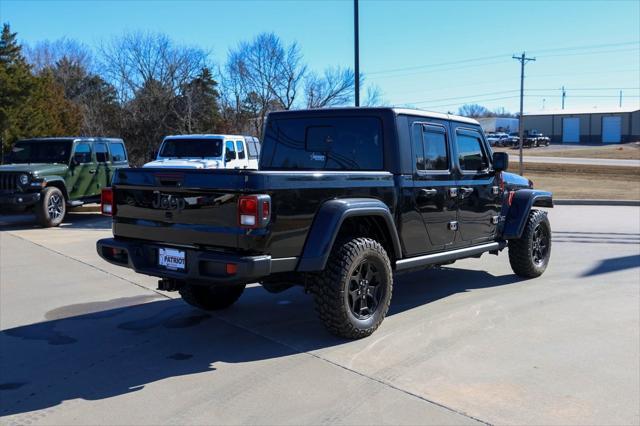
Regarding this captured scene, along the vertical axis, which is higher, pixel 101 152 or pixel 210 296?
pixel 101 152

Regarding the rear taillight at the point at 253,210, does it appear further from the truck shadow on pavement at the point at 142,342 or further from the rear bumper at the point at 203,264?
the truck shadow on pavement at the point at 142,342

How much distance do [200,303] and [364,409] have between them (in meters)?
2.77

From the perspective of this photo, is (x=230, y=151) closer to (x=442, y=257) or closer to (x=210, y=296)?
(x=210, y=296)

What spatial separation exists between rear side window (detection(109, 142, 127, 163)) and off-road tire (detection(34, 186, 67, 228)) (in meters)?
2.02

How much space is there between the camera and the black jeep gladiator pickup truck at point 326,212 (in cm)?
463

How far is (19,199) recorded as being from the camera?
43.3 feet

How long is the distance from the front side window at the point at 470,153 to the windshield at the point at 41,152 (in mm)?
10570

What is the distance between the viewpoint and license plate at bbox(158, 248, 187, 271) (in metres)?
4.86

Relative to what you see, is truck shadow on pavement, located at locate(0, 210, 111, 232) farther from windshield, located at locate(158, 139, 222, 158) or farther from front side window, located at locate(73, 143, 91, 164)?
windshield, located at locate(158, 139, 222, 158)

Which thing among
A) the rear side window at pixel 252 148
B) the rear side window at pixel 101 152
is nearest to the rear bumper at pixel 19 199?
the rear side window at pixel 101 152

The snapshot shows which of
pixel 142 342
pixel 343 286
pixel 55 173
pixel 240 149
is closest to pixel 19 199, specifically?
pixel 55 173

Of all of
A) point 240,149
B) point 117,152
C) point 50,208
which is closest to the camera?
point 50,208

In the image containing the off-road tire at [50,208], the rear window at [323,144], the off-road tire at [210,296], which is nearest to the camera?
the rear window at [323,144]

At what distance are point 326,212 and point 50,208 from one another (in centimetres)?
1060
